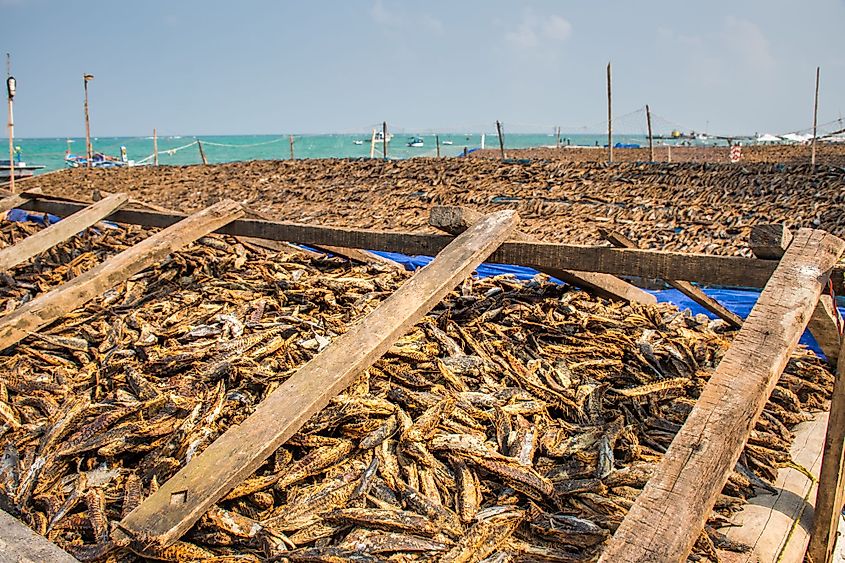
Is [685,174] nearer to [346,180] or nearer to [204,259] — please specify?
[346,180]

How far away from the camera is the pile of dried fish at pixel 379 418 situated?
244 cm

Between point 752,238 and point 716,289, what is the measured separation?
4381 millimetres

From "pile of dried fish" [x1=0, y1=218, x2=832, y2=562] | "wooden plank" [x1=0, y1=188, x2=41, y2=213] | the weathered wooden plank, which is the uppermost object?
"wooden plank" [x1=0, y1=188, x2=41, y2=213]

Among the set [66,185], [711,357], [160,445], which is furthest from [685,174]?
[66,185]

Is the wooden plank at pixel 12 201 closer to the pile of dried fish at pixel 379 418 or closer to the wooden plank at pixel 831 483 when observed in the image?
the pile of dried fish at pixel 379 418

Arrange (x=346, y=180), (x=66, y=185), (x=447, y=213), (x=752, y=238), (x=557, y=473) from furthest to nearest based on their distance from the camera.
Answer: (x=66, y=185) → (x=346, y=180) → (x=447, y=213) → (x=752, y=238) → (x=557, y=473)

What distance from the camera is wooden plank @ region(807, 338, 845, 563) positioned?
8.30ft

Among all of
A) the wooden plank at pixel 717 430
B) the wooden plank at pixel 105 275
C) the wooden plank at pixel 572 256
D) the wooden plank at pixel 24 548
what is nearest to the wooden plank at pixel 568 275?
the wooden plank at pixel 572 256

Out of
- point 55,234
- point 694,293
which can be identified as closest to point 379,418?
point 694,293

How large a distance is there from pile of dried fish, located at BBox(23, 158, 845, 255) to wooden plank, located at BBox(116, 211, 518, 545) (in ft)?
26.0

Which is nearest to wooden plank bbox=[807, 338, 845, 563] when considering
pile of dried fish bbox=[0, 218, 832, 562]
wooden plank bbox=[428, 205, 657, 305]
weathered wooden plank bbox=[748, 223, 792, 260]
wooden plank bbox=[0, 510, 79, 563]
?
pile of dried fish bbox=[0, 218, 832, 562]

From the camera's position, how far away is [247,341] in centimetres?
380

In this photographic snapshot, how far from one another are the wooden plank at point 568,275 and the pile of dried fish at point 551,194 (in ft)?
19.4

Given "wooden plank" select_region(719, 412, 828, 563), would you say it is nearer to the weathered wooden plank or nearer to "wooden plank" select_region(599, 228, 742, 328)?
the weathered wooden plank
